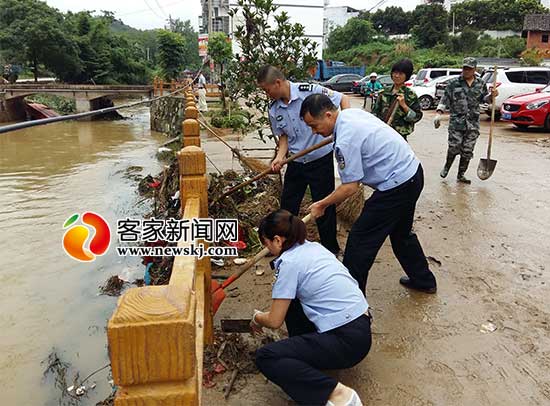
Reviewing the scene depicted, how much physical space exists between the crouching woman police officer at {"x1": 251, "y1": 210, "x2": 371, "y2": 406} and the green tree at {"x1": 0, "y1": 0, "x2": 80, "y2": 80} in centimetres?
3735

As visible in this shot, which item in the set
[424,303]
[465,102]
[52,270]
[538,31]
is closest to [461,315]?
[424,303]

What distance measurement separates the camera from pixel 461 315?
309 cm

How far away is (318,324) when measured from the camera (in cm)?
221

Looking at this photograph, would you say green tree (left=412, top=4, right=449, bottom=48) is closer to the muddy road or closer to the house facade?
the house facade

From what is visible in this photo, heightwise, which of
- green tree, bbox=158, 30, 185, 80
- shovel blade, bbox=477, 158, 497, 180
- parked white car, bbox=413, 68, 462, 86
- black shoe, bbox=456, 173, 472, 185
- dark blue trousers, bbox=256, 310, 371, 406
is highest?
green tree, bbox=158, 30, 185, 80

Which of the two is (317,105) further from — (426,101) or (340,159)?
(426,101)

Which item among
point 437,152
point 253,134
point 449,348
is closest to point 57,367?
point 449,348

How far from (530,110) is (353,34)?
36174 millimetres

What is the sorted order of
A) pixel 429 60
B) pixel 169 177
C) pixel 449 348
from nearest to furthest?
1. pixel 449 348
2. pixel 169 177
3. pixel 429 60

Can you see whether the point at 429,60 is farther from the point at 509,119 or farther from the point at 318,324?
the point at 318,324

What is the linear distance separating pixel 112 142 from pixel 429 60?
22455 mm

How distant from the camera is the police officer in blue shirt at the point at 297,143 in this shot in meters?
3.55

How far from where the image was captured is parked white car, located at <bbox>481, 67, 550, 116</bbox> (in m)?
13.2

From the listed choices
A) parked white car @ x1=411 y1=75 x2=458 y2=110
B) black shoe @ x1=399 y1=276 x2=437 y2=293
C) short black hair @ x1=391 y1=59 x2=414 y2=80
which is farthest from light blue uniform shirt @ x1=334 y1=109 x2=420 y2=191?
parked white car @ x1=411 y1=75 x2=458 y2=110
